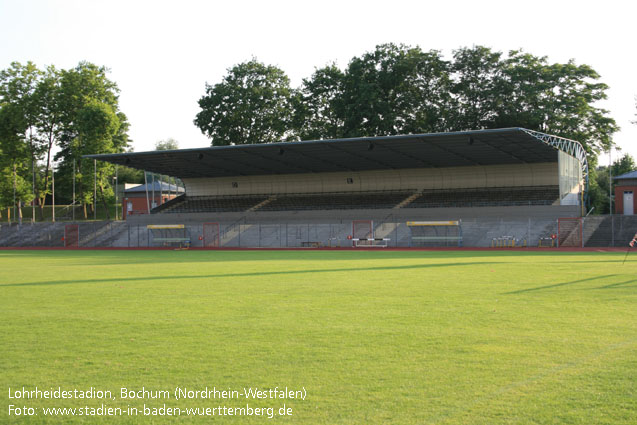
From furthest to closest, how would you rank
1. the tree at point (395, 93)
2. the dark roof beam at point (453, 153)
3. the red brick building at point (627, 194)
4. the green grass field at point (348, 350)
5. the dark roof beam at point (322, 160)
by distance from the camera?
the tree at point (395, 93) < the red brick building at point (627, 194) < the dark roof beam at point (322, 160) < the dark roof beam at point (453, 153) < the green grass field at point (348, 350)

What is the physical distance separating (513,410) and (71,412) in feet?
13.6

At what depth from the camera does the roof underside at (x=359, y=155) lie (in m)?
44.0

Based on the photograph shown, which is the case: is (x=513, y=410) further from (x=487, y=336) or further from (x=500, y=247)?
(x=500, y=247)

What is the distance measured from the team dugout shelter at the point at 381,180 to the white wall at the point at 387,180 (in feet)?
0.31

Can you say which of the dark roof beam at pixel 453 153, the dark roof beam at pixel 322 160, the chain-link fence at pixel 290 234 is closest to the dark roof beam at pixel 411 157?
the dark roof beam at pixel 453 153

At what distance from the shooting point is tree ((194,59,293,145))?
66.5m

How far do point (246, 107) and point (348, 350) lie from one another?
60808 mm

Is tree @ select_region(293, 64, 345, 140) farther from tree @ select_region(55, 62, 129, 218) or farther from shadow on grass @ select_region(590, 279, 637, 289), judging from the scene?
shadow on grass @ select_region(590, 279, 637, 289)

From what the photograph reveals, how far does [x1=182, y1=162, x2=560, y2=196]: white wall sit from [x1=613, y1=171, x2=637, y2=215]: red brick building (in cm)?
927

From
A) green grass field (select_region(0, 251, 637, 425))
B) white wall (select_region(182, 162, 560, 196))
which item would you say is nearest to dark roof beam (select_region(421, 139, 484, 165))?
white wall (select_region(182, 162, 560, 196))

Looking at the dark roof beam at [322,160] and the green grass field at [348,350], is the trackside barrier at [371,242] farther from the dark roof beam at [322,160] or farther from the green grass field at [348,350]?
the green grass field at [348,350]

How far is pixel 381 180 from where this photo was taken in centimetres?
5988

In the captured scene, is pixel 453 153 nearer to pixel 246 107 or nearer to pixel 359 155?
pixel 359 155

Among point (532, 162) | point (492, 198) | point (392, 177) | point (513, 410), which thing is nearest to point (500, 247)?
point (492, 198)
